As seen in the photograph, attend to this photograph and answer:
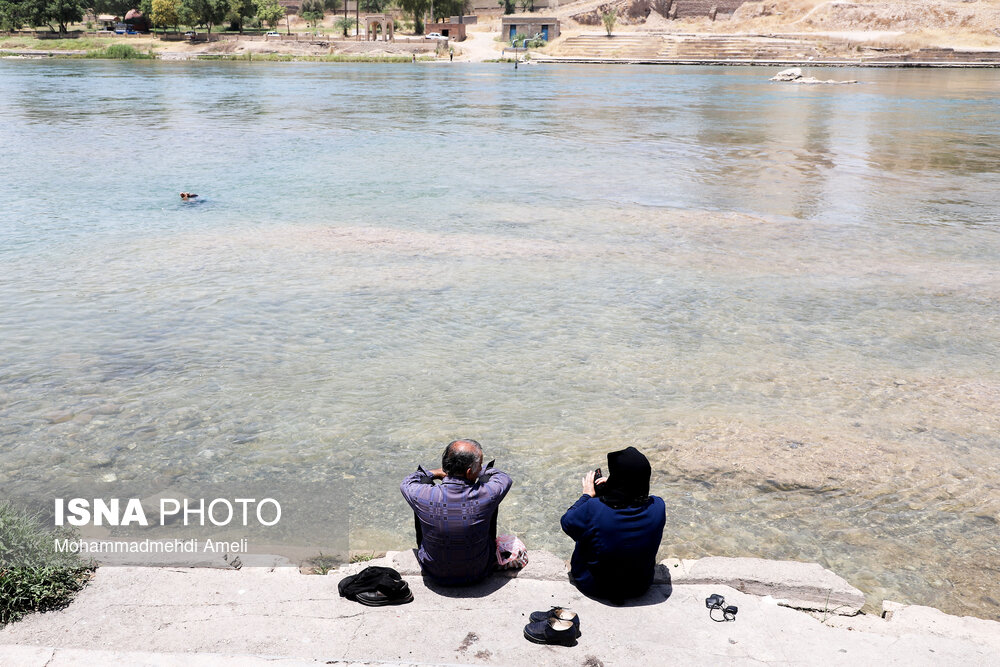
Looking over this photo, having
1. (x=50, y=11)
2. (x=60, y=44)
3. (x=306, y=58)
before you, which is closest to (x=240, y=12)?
(x=50, y=11)

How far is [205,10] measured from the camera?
10050 centimetres

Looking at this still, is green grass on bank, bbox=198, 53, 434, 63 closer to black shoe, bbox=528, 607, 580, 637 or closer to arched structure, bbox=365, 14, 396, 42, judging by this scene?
arched structure, bbox=365, 14, 396, 42

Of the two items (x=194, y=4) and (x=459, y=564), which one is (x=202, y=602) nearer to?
(x=459, y=564)

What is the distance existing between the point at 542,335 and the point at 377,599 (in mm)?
5185

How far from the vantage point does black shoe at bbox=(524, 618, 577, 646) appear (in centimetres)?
366

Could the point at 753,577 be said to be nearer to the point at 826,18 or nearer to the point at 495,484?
the point at 495,484

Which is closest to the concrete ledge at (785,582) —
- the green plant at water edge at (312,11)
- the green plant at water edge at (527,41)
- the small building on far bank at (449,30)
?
the green plant at water edge at (527,41)

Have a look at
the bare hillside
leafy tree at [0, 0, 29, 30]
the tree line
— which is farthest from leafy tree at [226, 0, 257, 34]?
the bare hillside

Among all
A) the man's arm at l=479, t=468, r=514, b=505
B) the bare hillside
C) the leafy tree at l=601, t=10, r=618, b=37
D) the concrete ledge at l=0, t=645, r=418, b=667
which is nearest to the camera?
the concrete ledge at l=0, t=645, r=418, b=667

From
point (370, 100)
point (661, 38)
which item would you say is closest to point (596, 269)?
point (370, 100)

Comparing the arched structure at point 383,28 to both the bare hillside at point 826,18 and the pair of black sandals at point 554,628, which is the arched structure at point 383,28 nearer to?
the bare hillside at point 826,18

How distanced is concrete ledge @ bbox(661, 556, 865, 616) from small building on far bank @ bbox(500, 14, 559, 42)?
10520 centimetres

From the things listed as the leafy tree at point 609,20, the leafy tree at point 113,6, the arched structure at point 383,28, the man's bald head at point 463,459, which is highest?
the leafy tree at point 113,6

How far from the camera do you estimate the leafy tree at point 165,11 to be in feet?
332
